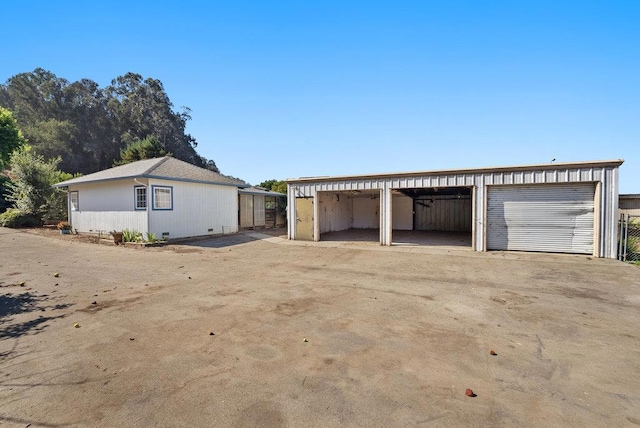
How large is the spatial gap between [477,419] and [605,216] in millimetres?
11659

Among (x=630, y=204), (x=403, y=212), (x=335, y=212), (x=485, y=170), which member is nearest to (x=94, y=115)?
(x=335, y=212)

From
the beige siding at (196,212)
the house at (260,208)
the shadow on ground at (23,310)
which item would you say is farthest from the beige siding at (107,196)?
the shadow on ground at (23,310)

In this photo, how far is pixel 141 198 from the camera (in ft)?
47.3

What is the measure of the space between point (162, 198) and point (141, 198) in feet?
3.01

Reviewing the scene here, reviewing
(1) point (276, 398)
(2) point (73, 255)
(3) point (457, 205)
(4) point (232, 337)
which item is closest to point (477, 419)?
(1) point (276, 398)

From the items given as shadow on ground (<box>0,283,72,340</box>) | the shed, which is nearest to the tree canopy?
shadow on ground (<box>0,283,72,340</box>)

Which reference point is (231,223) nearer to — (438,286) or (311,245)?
(311,245)

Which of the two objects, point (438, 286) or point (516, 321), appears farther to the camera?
point (438, 286)

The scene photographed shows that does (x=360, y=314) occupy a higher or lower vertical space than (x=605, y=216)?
lower

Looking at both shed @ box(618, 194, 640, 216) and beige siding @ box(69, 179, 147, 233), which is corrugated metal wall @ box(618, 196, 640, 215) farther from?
beige siding @ box(69, 179, 147, 233)

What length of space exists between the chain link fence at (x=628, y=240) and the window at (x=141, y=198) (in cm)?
1887

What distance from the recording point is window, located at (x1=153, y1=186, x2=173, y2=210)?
14281 mm

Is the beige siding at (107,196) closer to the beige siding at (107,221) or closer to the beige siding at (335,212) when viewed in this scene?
the beige siding at (107,221)

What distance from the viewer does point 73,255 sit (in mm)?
10953
